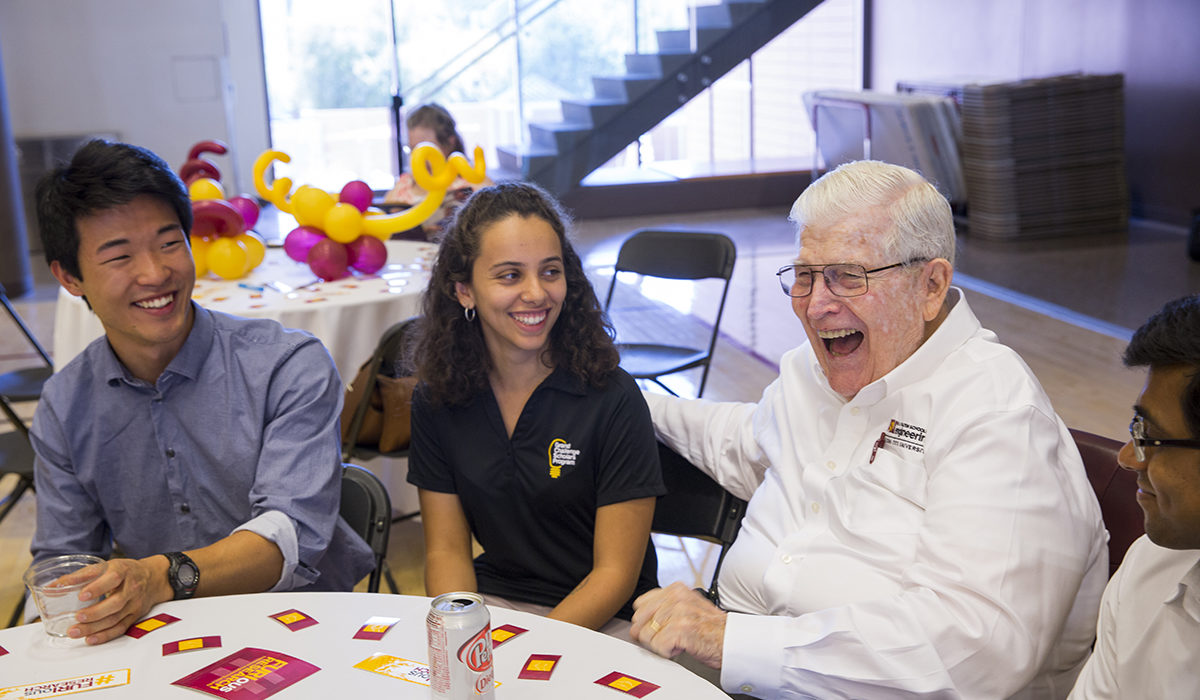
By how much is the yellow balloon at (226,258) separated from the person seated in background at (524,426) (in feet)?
7.05

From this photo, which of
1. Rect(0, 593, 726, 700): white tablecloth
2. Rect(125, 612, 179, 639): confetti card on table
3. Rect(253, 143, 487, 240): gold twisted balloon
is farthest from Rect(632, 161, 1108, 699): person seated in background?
Rect(253, 143, 487, 240): gold twisted balloon

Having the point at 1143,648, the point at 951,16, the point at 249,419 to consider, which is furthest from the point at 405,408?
the point at 951,16

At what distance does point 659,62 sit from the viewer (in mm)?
9180

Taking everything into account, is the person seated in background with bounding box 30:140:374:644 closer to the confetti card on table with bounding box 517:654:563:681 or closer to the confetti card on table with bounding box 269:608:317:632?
the confetti card on table with bounding box 269:608:317:632

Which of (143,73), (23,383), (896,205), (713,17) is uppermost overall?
(713,17)

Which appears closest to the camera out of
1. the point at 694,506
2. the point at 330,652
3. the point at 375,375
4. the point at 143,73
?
the point at 330,652

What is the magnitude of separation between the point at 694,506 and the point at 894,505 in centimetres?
56

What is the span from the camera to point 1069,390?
16.8ft

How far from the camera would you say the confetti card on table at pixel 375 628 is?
5.04 feet

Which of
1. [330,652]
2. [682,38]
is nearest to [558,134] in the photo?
[682,38]

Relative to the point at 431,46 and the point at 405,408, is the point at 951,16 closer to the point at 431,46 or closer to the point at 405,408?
the point at 431,46

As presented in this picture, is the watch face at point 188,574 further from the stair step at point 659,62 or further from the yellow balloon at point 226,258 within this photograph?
the stair step at point 659,62

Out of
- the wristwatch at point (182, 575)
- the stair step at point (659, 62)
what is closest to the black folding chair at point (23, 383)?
the wristwatch at point (182, 575)

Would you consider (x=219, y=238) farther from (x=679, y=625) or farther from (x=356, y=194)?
(x=679, y=625)
